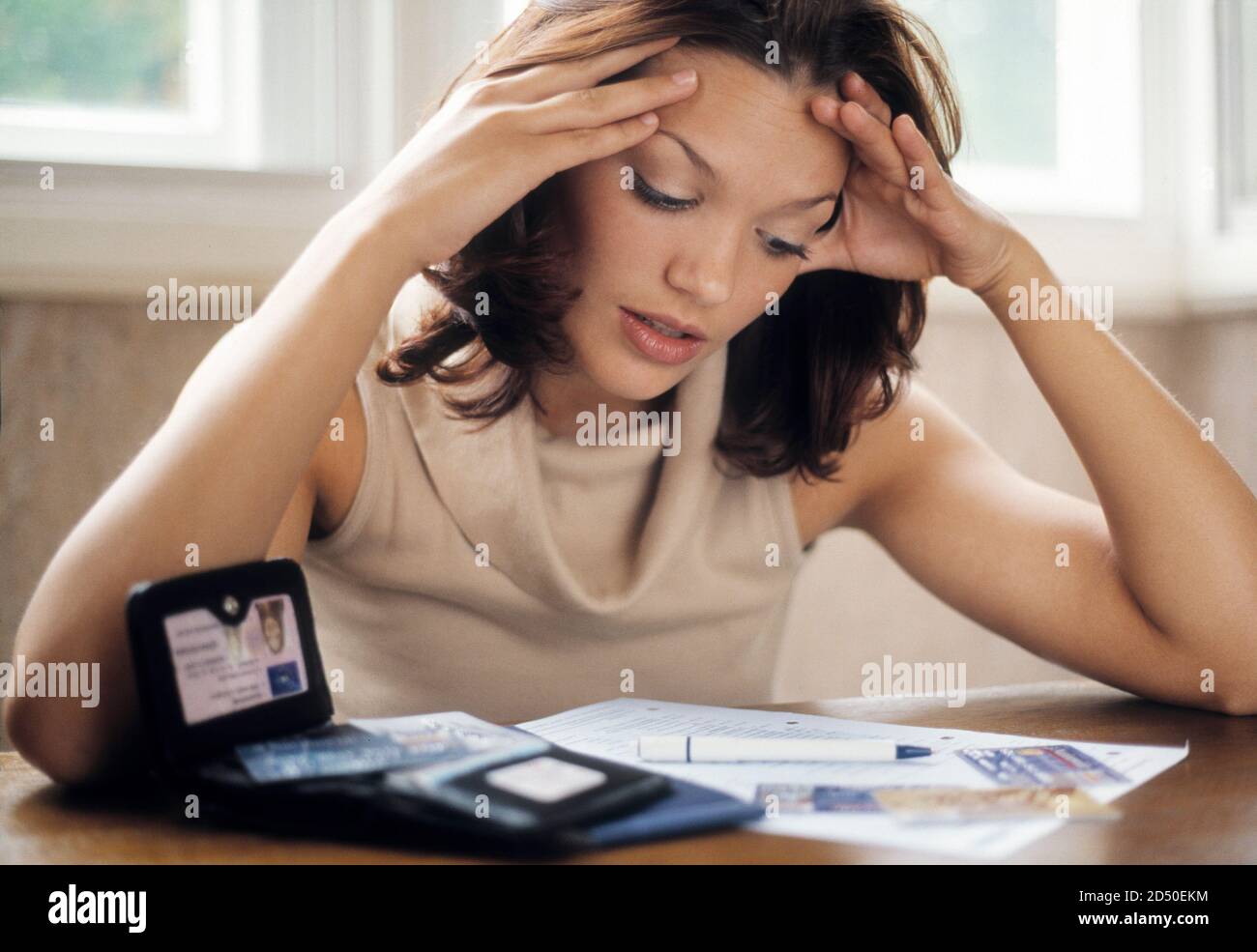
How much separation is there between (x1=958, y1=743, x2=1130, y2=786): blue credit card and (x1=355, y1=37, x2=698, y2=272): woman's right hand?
0.53m

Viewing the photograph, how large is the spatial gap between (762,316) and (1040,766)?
2.23 ft

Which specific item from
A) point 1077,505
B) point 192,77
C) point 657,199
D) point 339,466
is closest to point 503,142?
point 657,199

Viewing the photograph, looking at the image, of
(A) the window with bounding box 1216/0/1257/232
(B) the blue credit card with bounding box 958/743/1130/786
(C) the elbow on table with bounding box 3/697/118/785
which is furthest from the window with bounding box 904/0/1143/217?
(C) the elbow on table with bounding box 3/697/118/785

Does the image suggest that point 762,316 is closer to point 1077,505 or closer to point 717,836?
point 1077,505

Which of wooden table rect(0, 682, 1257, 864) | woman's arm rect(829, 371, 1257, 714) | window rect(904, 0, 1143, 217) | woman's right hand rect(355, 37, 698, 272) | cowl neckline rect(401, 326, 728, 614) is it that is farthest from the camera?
window rect(904, 0, 1143, 217)

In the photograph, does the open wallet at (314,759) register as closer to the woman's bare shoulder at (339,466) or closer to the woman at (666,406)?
the woman at (666,406)

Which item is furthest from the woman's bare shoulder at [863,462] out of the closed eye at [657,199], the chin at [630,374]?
the closed eye at [657,199]

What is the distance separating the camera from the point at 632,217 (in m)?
1.00

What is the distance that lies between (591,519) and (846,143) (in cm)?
43

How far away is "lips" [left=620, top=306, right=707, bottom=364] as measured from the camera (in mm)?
1036

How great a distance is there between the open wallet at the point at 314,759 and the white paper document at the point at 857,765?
0.06 metres

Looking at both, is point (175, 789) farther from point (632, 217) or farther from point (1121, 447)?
point (1121, 447)

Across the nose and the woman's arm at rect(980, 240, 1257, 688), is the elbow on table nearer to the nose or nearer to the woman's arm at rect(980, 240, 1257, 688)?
the nose
